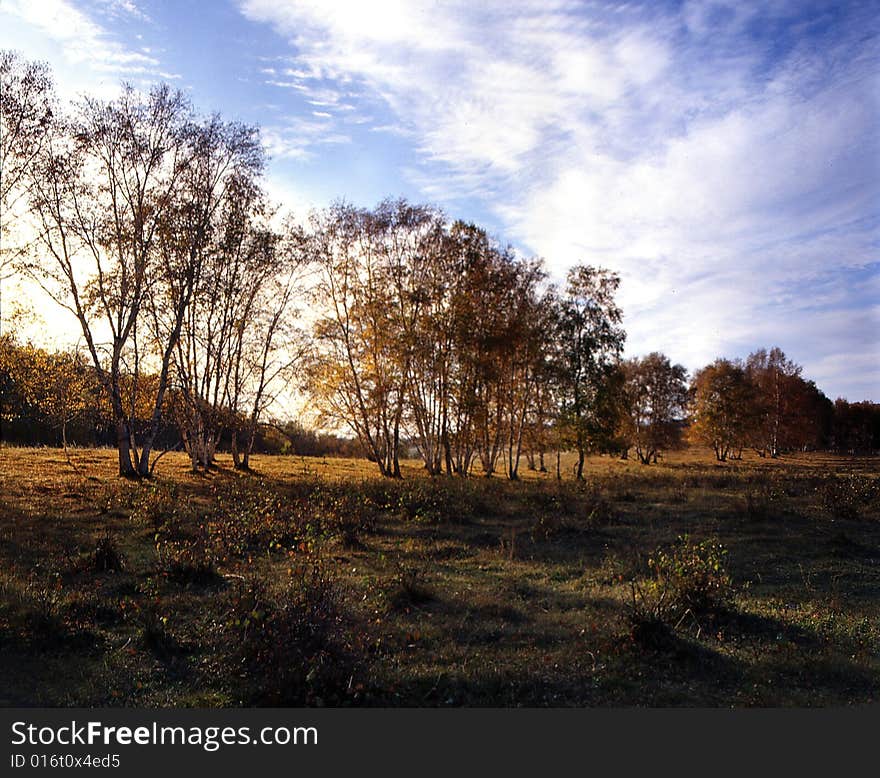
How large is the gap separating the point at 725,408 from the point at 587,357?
77.2ft

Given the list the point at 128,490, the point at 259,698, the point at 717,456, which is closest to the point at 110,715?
the point at 259,698

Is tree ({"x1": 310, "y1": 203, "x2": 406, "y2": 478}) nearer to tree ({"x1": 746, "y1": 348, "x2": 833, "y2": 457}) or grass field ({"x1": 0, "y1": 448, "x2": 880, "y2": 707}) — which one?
grass field ({"x1": 0, "y1": 448, "x2": 880, "y2": 707})

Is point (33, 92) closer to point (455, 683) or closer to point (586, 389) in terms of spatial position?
point (455, 683)

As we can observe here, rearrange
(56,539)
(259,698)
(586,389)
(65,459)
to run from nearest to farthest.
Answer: (259,698), (56,539), (65,459), (586,389)

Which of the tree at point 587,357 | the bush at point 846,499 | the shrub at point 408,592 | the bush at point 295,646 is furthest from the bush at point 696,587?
the tree at point 587,357

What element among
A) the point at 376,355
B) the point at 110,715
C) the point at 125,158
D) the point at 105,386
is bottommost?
the point at 110,715

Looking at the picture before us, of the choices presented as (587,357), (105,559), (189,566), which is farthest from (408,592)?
(587,357)

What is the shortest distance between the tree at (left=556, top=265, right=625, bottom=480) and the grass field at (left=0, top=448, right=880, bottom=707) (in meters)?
21.3

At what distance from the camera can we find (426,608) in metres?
10.8

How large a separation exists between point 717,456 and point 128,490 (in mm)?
60716

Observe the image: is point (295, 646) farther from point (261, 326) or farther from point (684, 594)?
point (261, 326)

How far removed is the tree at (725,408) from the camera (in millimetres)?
59812

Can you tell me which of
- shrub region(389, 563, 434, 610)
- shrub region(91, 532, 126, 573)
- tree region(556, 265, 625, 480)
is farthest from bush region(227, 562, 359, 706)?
tree region(556, 265, 625, 480)

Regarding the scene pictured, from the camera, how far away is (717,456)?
68.8 metres
